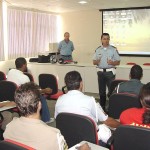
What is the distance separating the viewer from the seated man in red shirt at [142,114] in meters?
1.99

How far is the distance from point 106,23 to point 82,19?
102 centimetres

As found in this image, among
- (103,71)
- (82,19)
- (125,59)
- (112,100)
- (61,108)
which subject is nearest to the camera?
(61,108)

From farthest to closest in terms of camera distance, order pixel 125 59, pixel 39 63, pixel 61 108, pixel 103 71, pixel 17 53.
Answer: pixel 125 59
pixel 17 53
pixel 39 63
pixel 103 71
pixel 61 108

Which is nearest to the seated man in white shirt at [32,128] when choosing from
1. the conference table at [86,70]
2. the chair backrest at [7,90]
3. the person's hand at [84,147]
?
the person's hand at [84,147]

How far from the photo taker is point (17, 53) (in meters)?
8.28

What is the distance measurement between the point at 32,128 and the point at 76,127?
68 cm

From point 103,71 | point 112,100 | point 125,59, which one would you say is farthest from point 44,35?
point 112,100

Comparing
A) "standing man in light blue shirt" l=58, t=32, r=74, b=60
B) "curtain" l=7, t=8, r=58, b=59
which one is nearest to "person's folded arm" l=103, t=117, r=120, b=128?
"standing man in light blue shirt" l=58, t=32, r=74, b=60

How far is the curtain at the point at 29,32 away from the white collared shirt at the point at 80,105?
5871mm

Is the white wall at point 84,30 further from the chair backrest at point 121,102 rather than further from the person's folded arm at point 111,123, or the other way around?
the person's folded arm at point 111,123

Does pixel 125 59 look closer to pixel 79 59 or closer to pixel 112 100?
pixel 79 59

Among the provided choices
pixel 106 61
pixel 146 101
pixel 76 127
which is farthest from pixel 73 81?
pixel 106 61

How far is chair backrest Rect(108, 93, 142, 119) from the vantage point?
3.08 m

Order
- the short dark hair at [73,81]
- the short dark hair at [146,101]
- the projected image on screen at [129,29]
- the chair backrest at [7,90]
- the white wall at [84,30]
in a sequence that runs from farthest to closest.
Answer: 1. the white wall at [84,30]
2. the projected image on screen at [129,29]
3. the chair backrest at [7,90]
4. the short dark hair at [73,81]
5. the short dark hair at [146,101]
